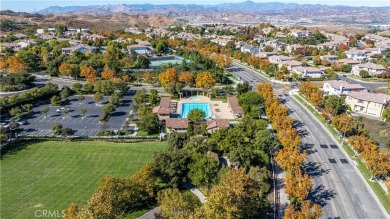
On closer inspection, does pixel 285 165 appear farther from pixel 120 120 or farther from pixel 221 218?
pixel 120 120

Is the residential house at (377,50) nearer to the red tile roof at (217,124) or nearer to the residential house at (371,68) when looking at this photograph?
the residential house at (371,68)

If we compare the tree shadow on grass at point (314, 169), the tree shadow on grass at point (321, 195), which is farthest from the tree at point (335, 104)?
the tree shadow on grass at point (321, 195)

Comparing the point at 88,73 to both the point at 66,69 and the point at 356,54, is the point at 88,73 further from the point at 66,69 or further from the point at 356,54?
the point at 356,54

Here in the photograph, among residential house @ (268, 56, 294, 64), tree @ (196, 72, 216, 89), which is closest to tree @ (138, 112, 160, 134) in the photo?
tree @ (196, 72, 216, 89)

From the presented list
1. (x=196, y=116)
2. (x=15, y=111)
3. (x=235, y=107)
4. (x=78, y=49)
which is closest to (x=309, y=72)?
(x=235, y=107)

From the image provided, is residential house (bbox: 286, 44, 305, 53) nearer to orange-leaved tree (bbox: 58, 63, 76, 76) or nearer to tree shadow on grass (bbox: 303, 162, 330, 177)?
orange-leaved tree (bbox: 58, 63, 76, 76)

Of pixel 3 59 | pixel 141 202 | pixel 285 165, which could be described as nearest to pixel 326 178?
pixel 285 165
